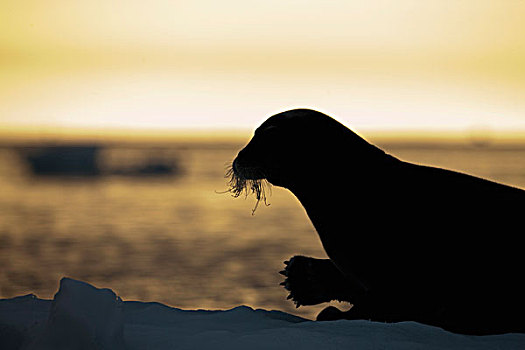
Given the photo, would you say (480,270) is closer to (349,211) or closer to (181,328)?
(349,211)

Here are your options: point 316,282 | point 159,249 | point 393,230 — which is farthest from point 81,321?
point 159,249

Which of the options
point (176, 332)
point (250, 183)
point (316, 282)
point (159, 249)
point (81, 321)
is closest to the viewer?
point (81, 321)

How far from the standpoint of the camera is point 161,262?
50.6ft

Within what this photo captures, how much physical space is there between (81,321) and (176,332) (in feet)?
2.35

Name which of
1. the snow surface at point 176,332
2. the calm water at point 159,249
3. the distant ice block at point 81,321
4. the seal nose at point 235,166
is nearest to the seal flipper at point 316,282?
the seal nose at point 235,166

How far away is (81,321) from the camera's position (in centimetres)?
324

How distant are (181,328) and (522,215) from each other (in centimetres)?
225

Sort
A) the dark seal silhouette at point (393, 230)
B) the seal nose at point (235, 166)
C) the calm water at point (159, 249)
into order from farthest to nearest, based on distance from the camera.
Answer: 1. the calm water at point (159, 249)
2. the seal nose at point (235, 166)
3. the dark seal silhouette at point (393, 230)

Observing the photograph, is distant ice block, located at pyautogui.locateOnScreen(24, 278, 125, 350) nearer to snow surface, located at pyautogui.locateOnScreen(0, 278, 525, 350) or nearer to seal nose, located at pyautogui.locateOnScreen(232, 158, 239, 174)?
snow surface, located at pyautogui.locateOnScreen(0, 278, 525, 350)

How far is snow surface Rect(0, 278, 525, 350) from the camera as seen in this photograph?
3242 mm

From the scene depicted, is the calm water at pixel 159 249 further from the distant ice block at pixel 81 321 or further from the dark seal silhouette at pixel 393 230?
the distant ice block at pixel 81 321

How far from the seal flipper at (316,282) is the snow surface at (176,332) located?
3.45 feet

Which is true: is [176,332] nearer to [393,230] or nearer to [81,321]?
[81,321]

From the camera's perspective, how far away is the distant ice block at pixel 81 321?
321 centimetres
